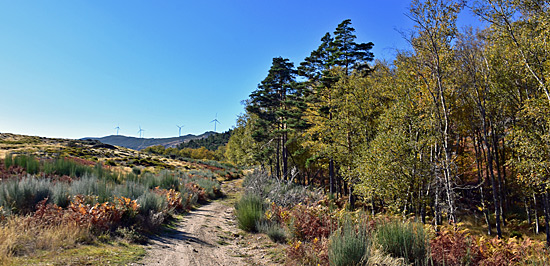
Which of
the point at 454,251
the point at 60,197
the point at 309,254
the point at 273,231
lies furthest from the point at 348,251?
the point at 60,197

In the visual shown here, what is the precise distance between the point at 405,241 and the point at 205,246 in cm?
478

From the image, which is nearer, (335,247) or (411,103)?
(335,247)

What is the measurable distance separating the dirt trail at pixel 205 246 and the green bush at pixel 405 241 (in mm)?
2578

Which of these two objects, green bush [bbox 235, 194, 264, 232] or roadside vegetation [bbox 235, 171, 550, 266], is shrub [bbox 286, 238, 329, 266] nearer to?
roadside vegetation [bbox 235, 171, 550, 266]

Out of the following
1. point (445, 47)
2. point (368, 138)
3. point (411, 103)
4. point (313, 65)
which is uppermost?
point (313, 65)

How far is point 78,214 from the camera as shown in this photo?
636cm

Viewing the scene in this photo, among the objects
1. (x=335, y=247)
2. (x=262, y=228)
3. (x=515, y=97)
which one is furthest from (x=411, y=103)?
(x=335, y=247)

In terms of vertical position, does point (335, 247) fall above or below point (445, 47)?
below

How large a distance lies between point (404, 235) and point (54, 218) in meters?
7.41

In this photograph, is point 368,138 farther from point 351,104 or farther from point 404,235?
point 404,235

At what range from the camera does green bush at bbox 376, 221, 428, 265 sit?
4996mm

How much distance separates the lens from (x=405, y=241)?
505cm

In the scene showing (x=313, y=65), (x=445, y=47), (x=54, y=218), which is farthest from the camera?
(x=313, y=65)

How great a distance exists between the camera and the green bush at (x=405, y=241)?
16.4ft
